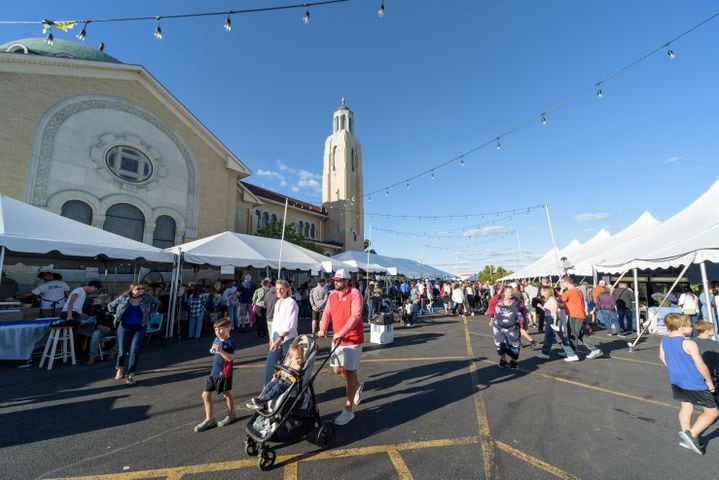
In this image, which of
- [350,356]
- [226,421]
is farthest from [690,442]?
[226,421]

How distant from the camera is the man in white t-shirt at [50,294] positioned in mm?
7898

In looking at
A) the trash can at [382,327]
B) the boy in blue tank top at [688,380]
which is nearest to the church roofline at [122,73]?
the trash can at [382,327]

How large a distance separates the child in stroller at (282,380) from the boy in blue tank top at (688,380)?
3.91 meters

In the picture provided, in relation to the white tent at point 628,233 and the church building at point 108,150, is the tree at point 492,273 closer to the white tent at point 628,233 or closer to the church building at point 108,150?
the white tent at point 628,233

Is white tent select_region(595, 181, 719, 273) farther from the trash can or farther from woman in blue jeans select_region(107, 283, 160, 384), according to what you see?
woman in blue jeans select_region(107, 283, 160, 384)

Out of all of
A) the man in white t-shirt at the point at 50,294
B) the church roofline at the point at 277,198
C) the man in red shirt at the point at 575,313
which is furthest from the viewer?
the church roofline at the point at 277,198

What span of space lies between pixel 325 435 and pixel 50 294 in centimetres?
934

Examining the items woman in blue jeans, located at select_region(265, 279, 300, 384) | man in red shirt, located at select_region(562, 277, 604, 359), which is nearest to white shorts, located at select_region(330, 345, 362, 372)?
woman in blue jeans, located at select_region(265, 279, 300, 384)

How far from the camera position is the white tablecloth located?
6.22 metres

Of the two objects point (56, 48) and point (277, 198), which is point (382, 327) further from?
point (56, 48)

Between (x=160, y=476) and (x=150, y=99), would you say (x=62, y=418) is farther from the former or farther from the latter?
(x=150, y=99)

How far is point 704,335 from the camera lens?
3.59 meters

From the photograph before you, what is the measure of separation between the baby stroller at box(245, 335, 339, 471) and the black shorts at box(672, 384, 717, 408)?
396cm

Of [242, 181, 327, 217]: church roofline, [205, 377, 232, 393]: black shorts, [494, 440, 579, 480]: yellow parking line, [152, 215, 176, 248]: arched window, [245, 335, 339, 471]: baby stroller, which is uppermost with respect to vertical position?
[242, 181, 327, 217]: church roofline
